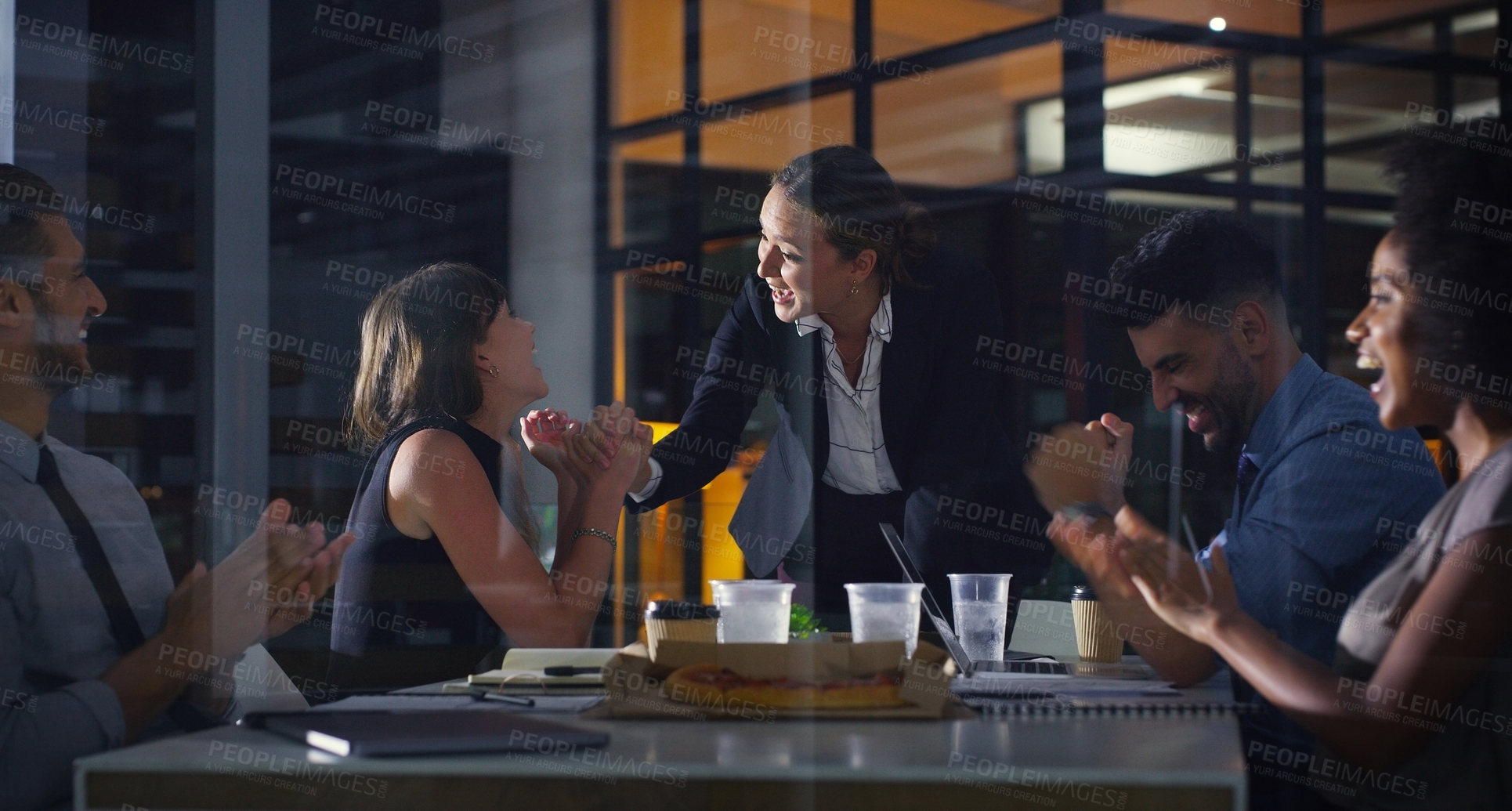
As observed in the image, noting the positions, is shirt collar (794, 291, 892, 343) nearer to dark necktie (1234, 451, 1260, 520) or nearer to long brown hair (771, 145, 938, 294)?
long brown hair (771, 145, 938, 294)

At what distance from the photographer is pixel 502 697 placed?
148 centimetres

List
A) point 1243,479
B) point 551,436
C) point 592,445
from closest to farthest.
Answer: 1. point 1243,479
2. point 592,445
3. point 551,436

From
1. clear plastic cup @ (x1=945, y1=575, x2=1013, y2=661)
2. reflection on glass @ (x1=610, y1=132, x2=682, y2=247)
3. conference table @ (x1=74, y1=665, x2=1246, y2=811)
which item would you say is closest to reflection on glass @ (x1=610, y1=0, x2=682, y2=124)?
reflection on glass @ (x1=610, y1=132, x2=682, y2=247)

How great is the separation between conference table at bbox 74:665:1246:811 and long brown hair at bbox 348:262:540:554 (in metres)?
1.04

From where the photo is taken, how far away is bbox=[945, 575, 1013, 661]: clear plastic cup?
1845 mm

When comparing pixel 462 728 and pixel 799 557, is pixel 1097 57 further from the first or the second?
pixel 462 728

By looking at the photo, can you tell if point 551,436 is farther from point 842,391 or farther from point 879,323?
point 879,323

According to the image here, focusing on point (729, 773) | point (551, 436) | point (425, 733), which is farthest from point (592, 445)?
point (729, 773)

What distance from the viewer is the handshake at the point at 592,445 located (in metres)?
2.43

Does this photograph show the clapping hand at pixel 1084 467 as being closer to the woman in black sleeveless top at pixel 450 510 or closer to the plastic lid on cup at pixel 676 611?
the plastic lid on cup at pixel 676 611

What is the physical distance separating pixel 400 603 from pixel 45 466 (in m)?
0.56

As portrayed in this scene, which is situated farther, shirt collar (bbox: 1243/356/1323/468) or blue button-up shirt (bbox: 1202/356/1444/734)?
shirt collar (bbox: 1243/356/1323/468)

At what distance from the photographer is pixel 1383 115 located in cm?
297

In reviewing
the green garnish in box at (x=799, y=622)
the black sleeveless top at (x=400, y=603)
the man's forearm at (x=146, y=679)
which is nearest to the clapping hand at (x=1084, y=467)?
the green garnish in box at (x=799, y=622)
